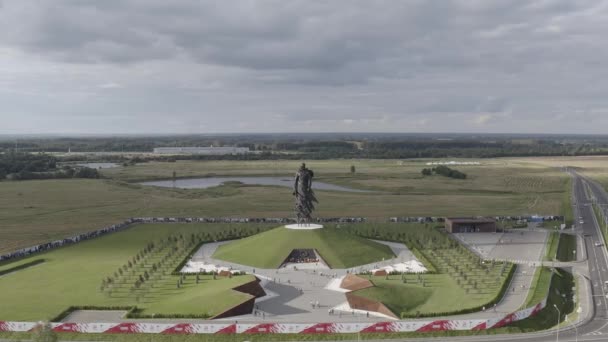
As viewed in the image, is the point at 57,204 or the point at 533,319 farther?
the point at 57,204

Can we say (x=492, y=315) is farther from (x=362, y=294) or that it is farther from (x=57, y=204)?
(x=57, y=204)

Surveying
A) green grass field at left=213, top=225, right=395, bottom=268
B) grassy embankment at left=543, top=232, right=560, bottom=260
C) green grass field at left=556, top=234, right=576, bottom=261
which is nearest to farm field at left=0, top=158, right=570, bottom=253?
grassy embankment at left=543, top=232, right=560, bottom=260

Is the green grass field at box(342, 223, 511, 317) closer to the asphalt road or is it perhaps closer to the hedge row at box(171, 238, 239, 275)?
the asphalt road

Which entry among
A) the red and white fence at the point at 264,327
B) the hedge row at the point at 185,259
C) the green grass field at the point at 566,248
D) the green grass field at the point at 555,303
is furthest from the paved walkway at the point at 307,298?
the green grass field at the point at 566,248

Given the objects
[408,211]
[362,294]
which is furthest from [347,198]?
[362,294]

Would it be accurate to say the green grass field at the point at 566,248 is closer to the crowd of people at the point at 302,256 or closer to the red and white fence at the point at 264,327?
the crowd of people at the point at 302,256

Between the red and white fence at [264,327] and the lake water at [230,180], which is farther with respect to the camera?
the lake water at [230,180]

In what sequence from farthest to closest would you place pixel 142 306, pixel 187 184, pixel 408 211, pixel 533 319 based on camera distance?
pixel 187 184, pixel 408 211, pixel 142 306, pixel 533 319
